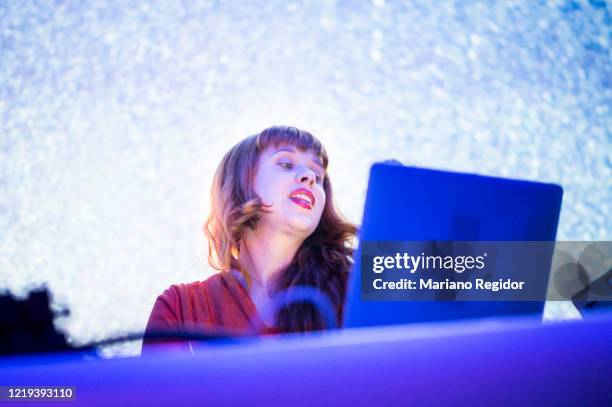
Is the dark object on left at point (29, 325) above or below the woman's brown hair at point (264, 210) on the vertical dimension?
below

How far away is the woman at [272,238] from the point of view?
1.17 metres

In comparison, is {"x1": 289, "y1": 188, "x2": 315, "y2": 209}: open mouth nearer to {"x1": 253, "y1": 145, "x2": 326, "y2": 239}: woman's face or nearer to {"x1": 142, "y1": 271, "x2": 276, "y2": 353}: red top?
{"x1": 253, "y1": 145, "x2": 326, "y2": 239}: woman's face

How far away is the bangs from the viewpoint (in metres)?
1.31

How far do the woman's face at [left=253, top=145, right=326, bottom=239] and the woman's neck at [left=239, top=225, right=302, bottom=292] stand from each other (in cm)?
2

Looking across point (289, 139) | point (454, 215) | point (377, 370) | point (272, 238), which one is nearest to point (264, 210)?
point (272, 238)

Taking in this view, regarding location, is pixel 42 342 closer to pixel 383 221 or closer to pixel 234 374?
pixel 383 221

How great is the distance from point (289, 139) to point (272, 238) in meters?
0.22

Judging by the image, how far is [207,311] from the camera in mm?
1145

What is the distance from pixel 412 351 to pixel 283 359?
0.24ft

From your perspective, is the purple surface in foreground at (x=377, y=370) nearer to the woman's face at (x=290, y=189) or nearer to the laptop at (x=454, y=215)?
the laptop at (x=454, y=215)

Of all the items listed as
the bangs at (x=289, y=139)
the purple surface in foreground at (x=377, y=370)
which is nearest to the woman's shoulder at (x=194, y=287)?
the bangs at (x=289, y=139)

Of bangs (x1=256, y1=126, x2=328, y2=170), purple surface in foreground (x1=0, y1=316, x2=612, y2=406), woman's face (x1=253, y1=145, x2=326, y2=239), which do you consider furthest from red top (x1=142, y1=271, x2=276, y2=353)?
purple surface in foreground (x1=0, y1=316, x2=612, y2=406)

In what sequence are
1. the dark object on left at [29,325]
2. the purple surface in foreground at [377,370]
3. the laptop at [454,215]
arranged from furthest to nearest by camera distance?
1. the dark object on left at [29,325]
2. the laptop at [454,215]
3. the purple surface in foreground at [377,370]

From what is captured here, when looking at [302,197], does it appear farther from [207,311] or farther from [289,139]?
[207,311]
